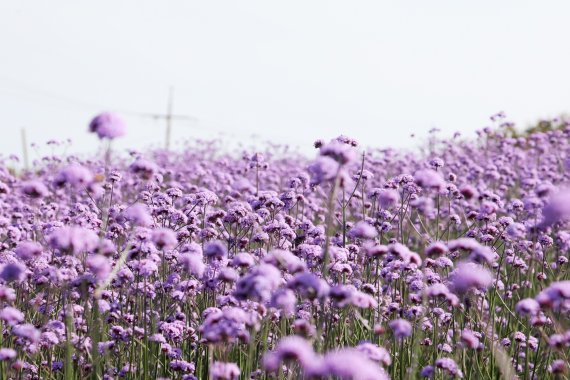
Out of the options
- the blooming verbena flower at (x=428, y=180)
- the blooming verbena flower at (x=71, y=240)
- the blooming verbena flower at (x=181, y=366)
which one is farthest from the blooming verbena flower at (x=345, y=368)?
the blooming verbena flower at (x=181, y=366)

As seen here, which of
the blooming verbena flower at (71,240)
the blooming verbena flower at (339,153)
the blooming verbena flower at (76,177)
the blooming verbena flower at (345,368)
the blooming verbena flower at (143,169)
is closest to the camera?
the blooming verbena flower at (345,368)

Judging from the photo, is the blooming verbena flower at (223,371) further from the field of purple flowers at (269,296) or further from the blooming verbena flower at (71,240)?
the blooming verbena flower at (71,240)

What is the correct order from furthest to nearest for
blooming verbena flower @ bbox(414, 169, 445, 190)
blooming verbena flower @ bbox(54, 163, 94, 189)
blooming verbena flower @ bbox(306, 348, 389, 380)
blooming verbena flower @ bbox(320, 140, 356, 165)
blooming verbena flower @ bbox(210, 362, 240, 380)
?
blooming verbena flower @ bbox(414, 169, 445, 190)
blooming verbena flower @ bbox(54, 163, 94, 189)
blooming verbena flower @ bbox(320, 140, 356, 165)
blooming verbena flower @ bbox(210, 362, 240, 380)
blooming verbena flower @ bbox(306, 348, 389, 380)

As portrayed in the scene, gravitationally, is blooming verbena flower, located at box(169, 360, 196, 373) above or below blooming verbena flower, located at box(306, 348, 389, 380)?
below

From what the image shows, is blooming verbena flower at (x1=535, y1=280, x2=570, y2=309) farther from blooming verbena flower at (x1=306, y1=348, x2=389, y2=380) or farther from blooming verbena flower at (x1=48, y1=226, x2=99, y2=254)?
blooming verbena flower at (x1=48, y1=226, x2=99, y2=254)

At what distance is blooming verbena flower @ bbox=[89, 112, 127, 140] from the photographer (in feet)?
14.6

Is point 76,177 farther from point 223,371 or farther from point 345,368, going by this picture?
point 345,368

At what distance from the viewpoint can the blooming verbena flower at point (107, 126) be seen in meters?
4.45

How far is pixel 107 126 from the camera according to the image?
4.48 m

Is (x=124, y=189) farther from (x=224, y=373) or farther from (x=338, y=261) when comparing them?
(x=224, y=373)

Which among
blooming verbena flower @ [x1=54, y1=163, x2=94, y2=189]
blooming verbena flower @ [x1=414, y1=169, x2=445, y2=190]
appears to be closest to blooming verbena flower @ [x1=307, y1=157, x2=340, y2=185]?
blooming verbena flower @ [x1=414, y1=169, x2=445, y2=190]

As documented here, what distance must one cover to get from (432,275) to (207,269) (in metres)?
1.88

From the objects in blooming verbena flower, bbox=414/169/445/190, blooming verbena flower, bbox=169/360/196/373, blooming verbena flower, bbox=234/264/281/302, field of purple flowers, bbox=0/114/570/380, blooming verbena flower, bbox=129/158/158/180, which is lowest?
blooming verbena flower, bbox=169/360/196/373

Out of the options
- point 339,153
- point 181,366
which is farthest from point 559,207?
point 181,366
